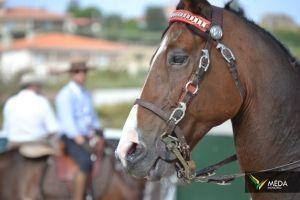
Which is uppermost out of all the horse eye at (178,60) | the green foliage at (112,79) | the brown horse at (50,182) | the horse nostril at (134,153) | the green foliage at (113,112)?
the horse eye at (178,60)

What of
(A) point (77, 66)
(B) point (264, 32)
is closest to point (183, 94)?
(B) point (264, 32)

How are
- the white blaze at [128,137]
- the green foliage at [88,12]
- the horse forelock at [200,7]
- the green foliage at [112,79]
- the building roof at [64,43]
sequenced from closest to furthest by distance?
1. the white blaze at [128,137]
2. the horse forelock at [200,7]
3. the green foliage at [112,79]
4. the building roof at [64,43]
5. the green foliage at [88,12]

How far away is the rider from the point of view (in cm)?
902

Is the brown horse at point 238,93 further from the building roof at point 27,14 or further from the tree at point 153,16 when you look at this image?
the building roof at point 27,14

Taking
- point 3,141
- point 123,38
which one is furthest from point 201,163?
point 123,38

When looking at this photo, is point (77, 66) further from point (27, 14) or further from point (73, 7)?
point (27, 14)

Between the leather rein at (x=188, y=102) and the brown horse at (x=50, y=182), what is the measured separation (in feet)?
18.1

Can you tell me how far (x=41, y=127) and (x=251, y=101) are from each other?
6671mm

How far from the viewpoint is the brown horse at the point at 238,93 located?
348cm

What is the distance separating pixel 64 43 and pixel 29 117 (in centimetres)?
6314

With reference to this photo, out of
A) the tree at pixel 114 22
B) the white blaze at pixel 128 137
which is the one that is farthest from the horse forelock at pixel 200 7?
the tree at pixel 114 22

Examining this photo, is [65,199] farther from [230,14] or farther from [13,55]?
[13,55]

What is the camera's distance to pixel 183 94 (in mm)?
3467

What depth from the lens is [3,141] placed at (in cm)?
1034
